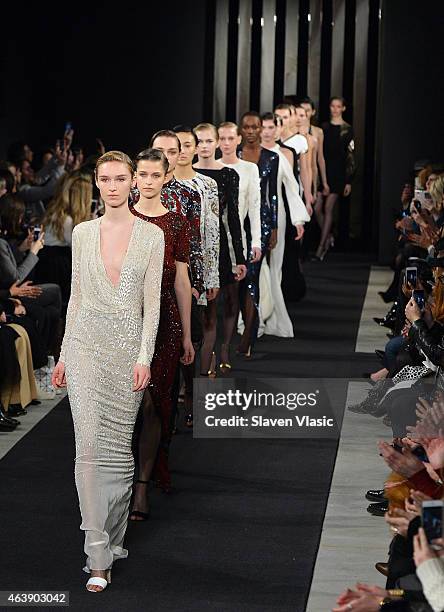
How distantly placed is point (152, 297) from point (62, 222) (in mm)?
3879

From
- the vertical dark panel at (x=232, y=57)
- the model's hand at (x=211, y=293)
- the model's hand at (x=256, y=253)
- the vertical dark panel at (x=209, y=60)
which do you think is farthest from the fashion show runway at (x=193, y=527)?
the vertical dark panel at (x=232, y=57)

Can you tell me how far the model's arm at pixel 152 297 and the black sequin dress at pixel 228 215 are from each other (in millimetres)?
2452

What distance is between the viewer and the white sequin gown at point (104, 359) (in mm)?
4555

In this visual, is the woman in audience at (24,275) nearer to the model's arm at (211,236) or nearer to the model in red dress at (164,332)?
the model's arm at (211,236)

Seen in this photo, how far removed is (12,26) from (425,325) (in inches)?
332

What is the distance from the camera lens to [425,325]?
18.7 ft

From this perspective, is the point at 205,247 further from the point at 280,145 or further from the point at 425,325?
the point at 280,145

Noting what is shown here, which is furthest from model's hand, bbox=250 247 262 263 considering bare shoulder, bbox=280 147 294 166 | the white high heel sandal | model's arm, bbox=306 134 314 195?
model's arm, bbox=306 134 314 195

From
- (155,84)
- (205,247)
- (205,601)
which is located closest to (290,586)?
(205,601)

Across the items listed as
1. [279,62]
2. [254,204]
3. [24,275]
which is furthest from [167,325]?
[279,62]

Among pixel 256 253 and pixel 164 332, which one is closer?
pixel 164 332

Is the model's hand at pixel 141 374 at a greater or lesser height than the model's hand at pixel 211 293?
greater

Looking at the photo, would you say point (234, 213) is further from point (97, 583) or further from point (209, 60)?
point (209, 60)

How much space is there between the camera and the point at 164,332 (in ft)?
17.5
